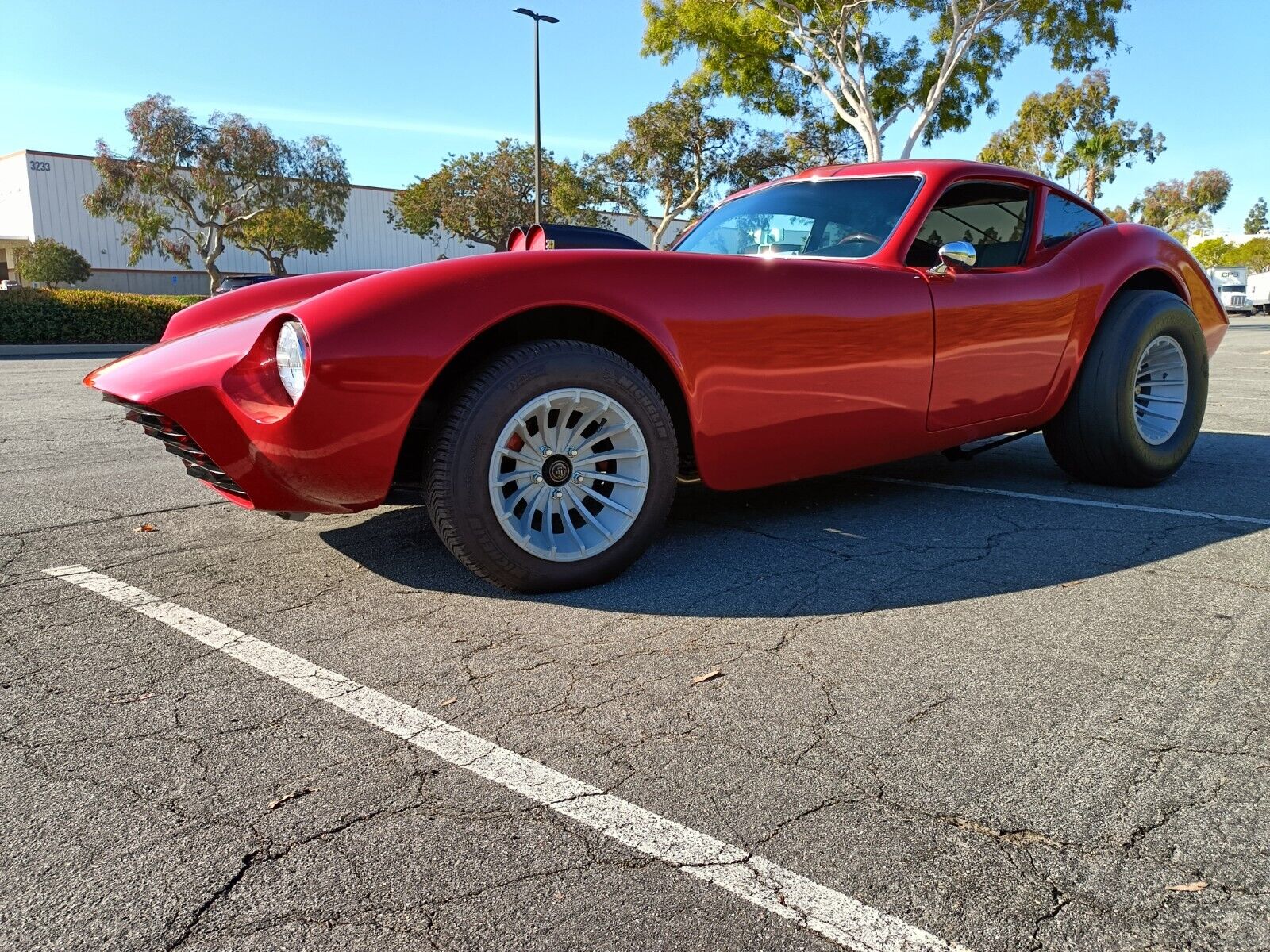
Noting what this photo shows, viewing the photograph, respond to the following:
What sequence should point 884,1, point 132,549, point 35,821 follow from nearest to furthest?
point 35,821 → point 132,549 → point 884,1

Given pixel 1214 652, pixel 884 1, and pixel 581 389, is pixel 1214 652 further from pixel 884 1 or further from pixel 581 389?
pixel 884 1

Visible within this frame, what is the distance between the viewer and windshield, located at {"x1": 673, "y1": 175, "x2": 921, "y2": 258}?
3.93m

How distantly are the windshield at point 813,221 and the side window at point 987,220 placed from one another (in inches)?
7.6

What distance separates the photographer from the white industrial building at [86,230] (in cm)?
4966

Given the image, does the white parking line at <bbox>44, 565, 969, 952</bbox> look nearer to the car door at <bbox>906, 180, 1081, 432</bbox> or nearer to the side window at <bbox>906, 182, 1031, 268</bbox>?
the car door at <bbox>906, 180, 1081, 432</bbox>

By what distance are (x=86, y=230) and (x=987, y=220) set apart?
57.3m

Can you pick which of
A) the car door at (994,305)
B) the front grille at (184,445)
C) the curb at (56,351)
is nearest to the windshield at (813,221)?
the car door at (994,305)

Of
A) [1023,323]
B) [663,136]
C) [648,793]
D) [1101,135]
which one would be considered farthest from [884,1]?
[1101,135]

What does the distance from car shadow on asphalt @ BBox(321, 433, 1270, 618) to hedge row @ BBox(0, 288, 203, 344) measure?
17.9 m

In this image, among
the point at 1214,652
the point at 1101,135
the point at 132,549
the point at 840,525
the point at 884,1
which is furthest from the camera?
the point at 1101,135

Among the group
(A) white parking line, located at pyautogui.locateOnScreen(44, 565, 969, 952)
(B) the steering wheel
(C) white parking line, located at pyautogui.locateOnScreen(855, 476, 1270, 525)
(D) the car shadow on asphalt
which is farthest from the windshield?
(A) white parking line, located at pyautogui.locateOnScreen(44, 565, 969, 952)

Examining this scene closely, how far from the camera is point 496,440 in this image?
9.32 ft

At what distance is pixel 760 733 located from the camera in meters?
2.10

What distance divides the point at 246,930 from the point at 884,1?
894 inches
